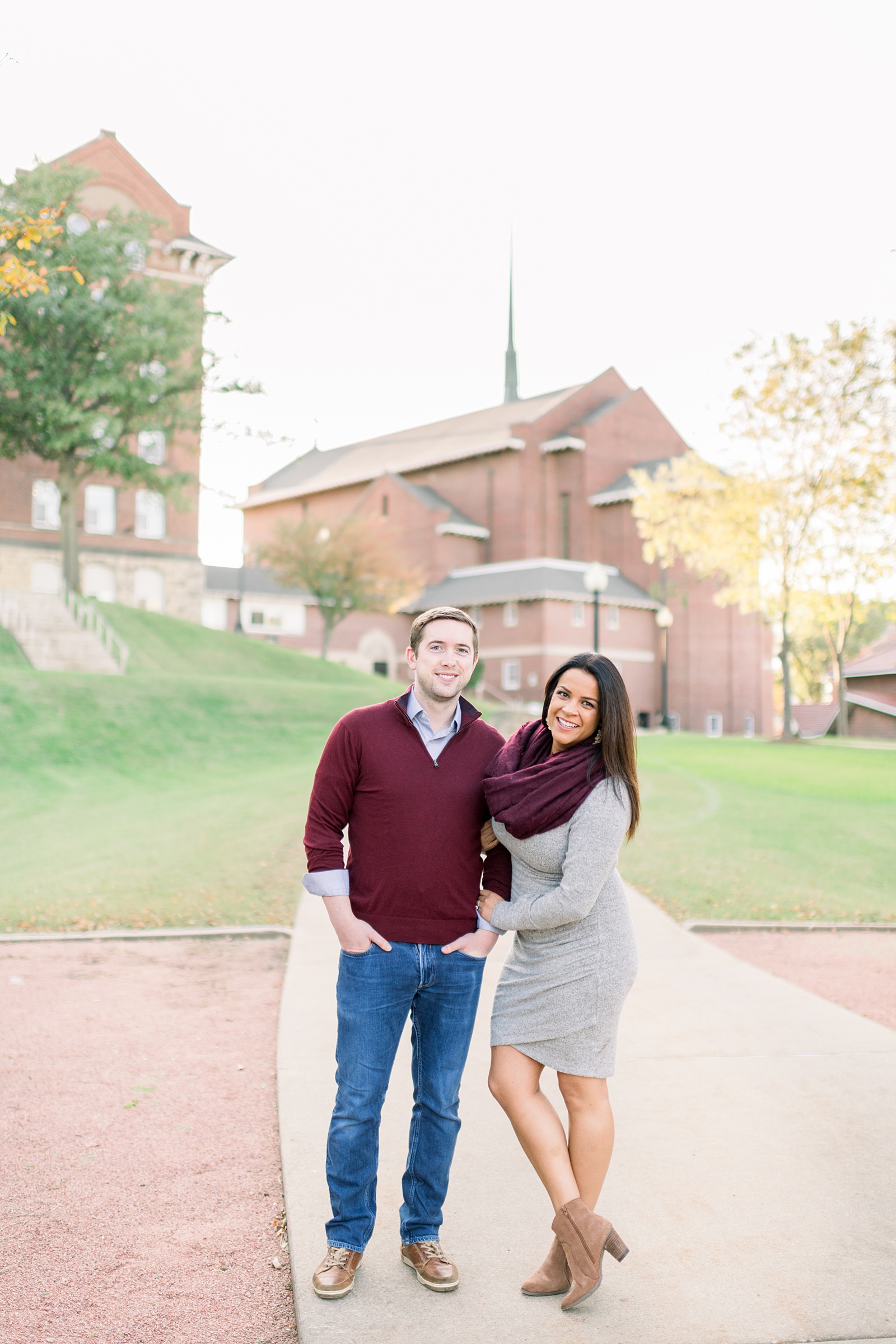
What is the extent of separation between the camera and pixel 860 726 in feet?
113

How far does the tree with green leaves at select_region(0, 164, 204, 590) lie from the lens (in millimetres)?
33000

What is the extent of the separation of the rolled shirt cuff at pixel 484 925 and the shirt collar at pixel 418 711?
23.7 inches

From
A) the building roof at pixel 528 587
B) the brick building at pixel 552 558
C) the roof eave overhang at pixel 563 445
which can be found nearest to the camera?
the building roof at pixel 528 587

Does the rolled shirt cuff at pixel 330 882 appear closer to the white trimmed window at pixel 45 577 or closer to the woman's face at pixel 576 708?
the woman's face at pixel 576 708

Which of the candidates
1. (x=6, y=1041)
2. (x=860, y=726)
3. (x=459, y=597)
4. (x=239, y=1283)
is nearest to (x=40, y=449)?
(x=459, y=597)

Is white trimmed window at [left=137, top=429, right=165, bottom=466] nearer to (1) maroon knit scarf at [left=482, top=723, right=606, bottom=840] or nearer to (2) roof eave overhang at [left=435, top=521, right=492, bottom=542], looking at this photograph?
(2) roof eave overhang at [left=435, top=521, right=492, bottom=542]

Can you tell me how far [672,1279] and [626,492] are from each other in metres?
50.7

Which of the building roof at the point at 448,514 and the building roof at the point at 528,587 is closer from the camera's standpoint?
the building roof at the point at 528,587

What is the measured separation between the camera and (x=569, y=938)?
3.46 m

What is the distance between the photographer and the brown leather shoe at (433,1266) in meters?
3.43

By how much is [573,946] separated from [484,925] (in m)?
0.30

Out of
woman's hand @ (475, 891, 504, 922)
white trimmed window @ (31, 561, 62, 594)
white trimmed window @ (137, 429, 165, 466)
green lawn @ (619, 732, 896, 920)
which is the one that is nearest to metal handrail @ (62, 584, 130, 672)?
white trimmed window @ (31, 561, 62, 594)

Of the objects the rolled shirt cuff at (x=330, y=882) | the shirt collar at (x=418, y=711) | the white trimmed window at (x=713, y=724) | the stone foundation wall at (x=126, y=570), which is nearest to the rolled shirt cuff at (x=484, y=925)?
the rolled shirt cuff at (x=330, y=882)

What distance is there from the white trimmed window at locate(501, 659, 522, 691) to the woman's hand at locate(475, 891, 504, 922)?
44605 mm
